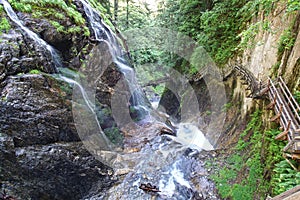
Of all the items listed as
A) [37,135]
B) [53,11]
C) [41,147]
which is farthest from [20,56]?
[53,11]

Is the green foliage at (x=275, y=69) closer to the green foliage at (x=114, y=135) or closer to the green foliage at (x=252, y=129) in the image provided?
the green foliage at (x=252, y=129)

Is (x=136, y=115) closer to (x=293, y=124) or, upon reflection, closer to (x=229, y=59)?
(x=229, y=59)

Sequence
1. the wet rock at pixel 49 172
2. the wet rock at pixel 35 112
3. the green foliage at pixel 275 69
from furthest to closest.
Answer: the green foliage at pixel 275 69 < the wet rock at pixel 35 112 < the wet rock at pixel 49 172

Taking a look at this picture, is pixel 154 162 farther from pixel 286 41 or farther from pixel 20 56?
pixel 20 56

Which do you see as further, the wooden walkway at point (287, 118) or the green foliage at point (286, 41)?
the green foliage at point (286, 41)

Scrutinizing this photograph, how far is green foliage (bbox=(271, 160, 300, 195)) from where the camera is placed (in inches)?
182

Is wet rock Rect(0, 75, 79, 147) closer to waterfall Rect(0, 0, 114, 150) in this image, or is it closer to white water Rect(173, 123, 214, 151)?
waterfall Rect(0, 0, 114, 150)

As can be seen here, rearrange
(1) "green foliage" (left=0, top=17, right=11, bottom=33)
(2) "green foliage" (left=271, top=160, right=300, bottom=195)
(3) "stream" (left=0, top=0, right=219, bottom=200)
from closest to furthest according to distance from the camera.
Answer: (2) "green foliage" (left=271, top=160, right=300, bottom=195) → (3) "stream" (left=0, top=0, right=219, bottom=200) → (1) "green foliage" (left=0, top=17, right=11, bottom=33)

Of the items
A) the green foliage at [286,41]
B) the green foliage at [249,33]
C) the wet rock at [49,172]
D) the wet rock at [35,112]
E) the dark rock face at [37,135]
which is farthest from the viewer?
the wet rock at [35,112]

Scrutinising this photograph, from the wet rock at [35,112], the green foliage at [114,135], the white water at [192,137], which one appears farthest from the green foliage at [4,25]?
the white water at [192,137]

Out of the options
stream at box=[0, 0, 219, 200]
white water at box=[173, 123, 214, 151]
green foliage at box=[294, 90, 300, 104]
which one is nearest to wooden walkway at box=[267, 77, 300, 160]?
green foliage at box=[294, 90, 300, 104]

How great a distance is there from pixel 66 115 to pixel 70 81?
1.88 m

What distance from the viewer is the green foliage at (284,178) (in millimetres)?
4621

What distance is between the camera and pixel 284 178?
493cm
